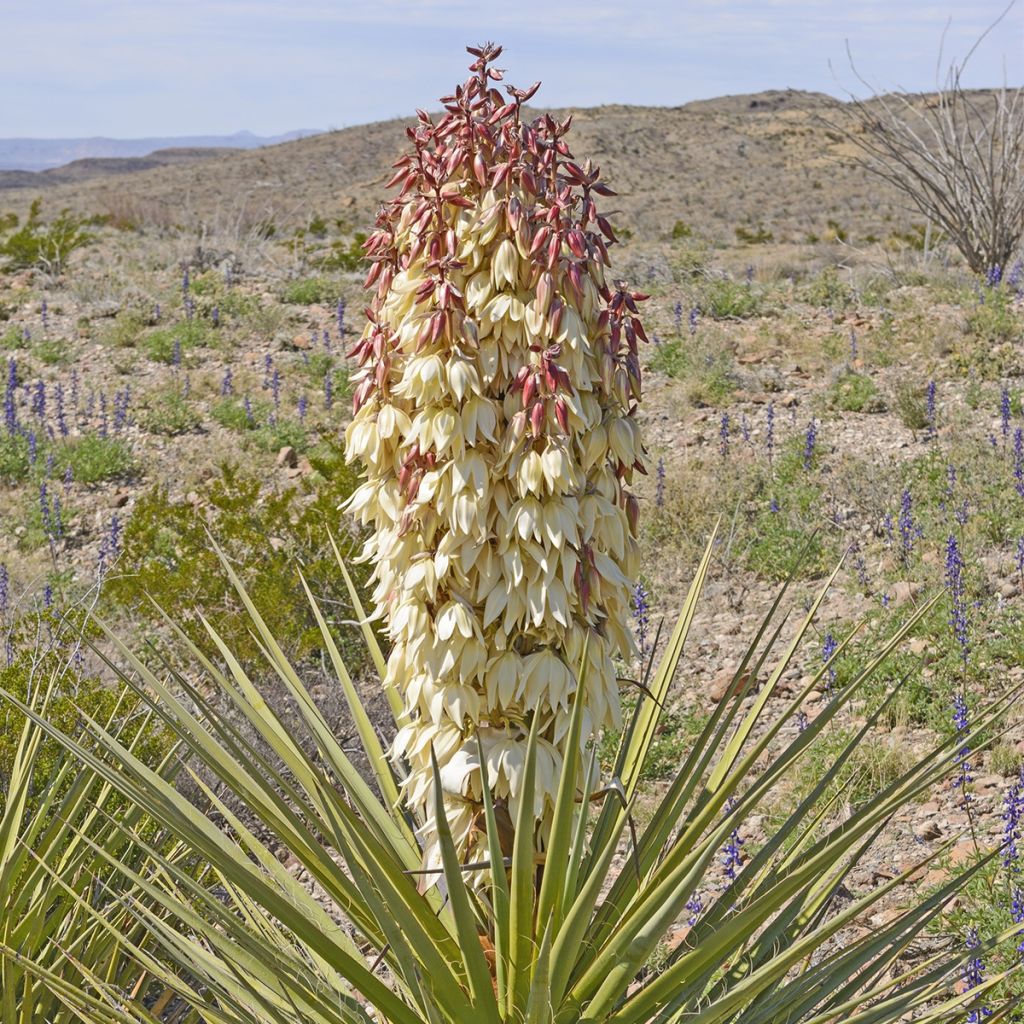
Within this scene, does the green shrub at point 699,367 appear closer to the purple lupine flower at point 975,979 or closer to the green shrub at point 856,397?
the green shrub at point 856,397

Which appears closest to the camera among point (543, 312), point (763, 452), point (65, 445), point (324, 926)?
point (543, 312)

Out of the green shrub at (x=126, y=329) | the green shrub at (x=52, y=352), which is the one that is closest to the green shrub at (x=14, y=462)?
the green shrub at (x=52, y=352)

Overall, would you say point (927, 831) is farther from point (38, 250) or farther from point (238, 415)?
point (38, 250)

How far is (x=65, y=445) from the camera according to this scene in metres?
8.20

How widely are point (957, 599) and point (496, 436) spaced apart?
375cm

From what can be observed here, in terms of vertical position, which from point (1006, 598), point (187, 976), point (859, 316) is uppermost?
point (859, 316)

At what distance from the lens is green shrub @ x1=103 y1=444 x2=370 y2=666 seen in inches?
209

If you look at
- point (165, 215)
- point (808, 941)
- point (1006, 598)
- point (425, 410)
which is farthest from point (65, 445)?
point (165, 215)

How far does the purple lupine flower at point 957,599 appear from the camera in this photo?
461 cm

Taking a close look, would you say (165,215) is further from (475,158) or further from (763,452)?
(475,158)

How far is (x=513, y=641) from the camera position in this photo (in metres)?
2.03

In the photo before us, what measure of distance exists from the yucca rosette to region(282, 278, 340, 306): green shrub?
33.2 ft

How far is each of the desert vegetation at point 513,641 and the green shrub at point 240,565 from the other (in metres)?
0.03

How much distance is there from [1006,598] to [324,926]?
407 cm
